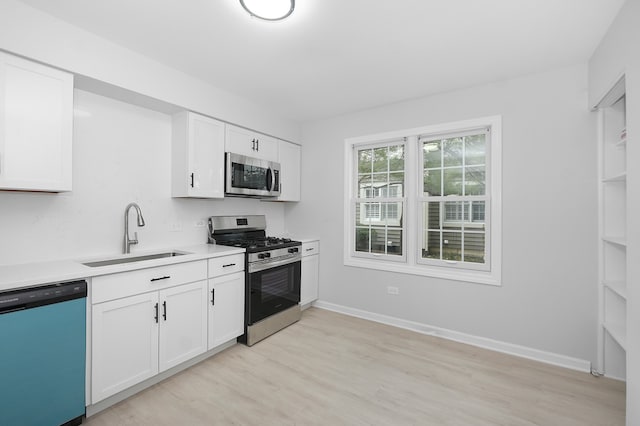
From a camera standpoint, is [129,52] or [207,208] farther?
[207,208]

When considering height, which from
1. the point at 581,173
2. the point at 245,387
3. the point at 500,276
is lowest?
the point at 245,387

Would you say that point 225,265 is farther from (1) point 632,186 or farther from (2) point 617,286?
(2) point 617,286

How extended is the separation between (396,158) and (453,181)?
73 centimetres

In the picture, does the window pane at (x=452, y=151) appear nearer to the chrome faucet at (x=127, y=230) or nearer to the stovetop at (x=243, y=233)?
the stovetop at (x=243, y=233)

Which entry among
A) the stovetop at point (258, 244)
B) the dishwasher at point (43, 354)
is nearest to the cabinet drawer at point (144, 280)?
the dishwasher at point (43, 354)

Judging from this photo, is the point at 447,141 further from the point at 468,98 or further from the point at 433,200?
the point at 433,200

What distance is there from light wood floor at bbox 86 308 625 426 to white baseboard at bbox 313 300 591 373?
84mm

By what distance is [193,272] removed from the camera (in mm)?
2537

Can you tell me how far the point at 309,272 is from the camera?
3.97 m

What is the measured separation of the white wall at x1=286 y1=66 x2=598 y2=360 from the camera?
8.41 feet

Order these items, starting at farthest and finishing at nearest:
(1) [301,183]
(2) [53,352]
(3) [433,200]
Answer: (1) [301,183]
(3) [433,200]
(2) [53,352]

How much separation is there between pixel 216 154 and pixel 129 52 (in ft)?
3.57

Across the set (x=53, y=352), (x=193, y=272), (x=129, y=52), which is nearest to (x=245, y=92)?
(x=129, y=52)

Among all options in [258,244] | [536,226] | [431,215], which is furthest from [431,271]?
[258,244]
